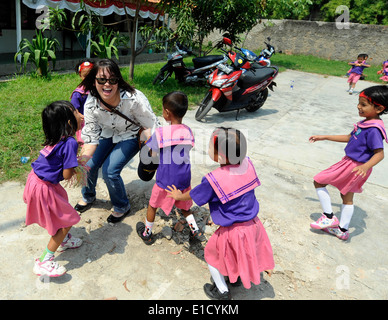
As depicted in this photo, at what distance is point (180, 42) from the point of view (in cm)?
807

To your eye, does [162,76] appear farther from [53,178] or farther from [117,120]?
[53,178]

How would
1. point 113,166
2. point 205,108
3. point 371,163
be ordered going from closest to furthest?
point 371,163
point 113,166
point 205,108

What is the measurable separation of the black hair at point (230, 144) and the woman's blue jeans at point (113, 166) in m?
1.23

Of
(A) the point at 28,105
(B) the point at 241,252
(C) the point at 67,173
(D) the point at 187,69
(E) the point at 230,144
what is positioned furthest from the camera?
(D) the point at 187,69

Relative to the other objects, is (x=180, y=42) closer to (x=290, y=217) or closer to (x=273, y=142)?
(x=273, y=142)

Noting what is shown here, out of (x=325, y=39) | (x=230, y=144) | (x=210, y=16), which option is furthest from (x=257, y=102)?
(x=325, y=39)

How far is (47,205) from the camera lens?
236 centimetres

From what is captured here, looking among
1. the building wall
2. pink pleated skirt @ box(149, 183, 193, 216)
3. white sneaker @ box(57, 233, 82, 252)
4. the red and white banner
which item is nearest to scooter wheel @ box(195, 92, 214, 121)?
the red and white banner

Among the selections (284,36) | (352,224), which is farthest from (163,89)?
(284,36)

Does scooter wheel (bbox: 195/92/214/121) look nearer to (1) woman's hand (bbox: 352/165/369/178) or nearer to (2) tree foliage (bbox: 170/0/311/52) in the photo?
(2) tree foliage (bbox: 170/0/311/52)

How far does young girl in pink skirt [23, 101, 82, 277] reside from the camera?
2270mm

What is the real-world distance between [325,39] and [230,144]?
20.3 meters

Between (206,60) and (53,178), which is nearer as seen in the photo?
(53,178)
